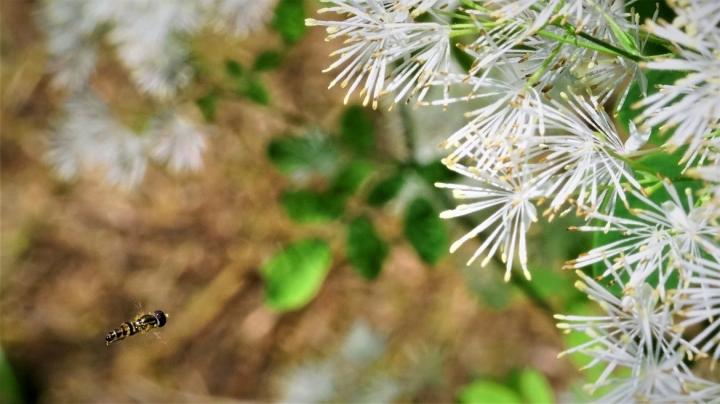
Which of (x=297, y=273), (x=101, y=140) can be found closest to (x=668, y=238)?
(x=297, y=273)

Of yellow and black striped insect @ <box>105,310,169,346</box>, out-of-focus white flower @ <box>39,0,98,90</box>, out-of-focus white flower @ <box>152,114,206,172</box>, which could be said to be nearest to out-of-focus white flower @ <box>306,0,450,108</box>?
yellow and black striped insect @ <box>105,310,169,346</box>

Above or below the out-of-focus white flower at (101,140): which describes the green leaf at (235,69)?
above

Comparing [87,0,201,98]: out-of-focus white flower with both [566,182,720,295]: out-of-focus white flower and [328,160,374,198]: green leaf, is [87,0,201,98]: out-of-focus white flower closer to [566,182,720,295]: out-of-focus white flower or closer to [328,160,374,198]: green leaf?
[328,160,374,198]: green leaf

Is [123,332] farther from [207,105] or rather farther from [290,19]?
[290,19]

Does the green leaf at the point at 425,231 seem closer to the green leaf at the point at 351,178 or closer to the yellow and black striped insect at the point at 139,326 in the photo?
the green leaf at the point at 351,178

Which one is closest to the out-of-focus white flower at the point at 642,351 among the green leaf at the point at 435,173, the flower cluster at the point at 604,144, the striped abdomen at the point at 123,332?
the flower cluster at the point at 604,144

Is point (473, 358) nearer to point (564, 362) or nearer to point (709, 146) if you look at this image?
point (564, 362)

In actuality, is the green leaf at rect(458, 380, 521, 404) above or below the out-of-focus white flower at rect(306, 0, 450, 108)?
below
